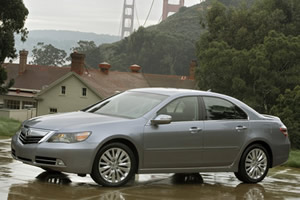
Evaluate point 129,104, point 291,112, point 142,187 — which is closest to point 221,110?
point 129,104

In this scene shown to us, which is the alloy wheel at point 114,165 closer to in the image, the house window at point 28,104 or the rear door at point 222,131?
the rear door at point 222,131

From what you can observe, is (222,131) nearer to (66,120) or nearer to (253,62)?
(66,120)

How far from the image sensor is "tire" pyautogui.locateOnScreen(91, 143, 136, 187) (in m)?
8.45

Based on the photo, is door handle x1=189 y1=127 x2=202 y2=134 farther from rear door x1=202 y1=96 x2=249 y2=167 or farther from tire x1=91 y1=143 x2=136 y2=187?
tire x1=91 y1=143 x2=136 y2=187

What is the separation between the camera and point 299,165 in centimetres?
1277

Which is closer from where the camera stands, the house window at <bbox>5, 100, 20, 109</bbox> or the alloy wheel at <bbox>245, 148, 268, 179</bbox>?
the alloy wheel at <bbox>245, 148, 268, 179</bbox>

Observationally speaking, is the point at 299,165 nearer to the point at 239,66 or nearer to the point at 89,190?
the point at 89,190

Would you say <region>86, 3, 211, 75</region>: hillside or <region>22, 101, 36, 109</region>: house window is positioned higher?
<region>86, 3, 211, 75</region>: hillside

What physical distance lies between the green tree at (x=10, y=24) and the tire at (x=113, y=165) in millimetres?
38559

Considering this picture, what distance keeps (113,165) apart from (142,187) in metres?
0.55

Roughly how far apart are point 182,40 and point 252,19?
7975 cm

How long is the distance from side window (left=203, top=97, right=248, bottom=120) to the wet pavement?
1.03 metres

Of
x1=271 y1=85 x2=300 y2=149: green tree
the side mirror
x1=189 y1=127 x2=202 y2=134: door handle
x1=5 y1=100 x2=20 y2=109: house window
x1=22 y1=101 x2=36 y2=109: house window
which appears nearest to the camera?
the side mirror

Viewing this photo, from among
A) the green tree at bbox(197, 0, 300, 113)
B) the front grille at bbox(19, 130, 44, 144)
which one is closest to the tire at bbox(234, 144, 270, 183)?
the front grille at bbox(19, 130, 44, 144)
